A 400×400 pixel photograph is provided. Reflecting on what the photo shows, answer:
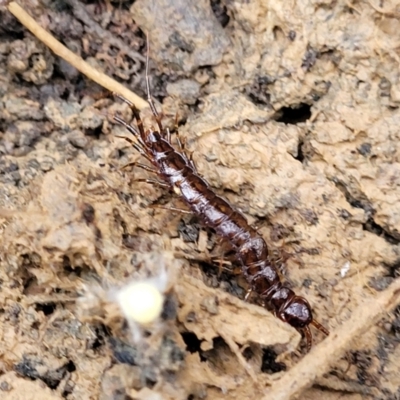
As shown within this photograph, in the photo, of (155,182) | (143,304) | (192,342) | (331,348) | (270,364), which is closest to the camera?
(143,304)

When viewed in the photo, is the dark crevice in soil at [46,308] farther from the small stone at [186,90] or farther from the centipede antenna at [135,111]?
the small stone at [186,90]

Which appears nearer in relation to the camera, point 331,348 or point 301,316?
point 331,348

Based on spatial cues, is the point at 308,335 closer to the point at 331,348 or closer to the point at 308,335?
the point at 308,335

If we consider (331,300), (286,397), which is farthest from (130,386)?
(331,300)

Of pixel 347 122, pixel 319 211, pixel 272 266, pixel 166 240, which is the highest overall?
pixel 347 122

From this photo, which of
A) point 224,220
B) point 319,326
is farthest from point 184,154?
point 319,326

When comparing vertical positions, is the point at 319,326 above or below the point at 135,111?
below

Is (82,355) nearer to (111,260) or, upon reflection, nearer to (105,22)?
(111,260)

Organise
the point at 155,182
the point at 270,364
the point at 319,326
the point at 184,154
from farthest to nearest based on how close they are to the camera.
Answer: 1. the point at 184,154
2. the point at 155,182
3. the point at 319,326
4. the point at 270,364
